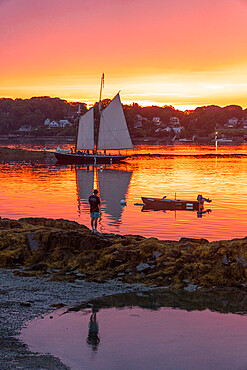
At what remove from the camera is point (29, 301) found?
15.3m

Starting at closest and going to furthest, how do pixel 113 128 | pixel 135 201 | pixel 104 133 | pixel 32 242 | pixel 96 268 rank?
1. pixel 96 268
2. pixel 32 242
3. pixel 135 201
4. pixel 113 128
5. pixel 104 133

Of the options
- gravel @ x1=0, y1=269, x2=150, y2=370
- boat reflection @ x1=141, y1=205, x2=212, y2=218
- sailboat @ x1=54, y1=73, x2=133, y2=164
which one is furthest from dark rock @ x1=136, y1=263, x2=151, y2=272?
sailboat @ x1=54, y1=73, x2=133, y2=164

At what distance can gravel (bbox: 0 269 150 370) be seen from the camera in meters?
11.2

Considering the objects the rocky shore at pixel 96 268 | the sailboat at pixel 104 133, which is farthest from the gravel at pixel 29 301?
the sailboat at pixel 104 133

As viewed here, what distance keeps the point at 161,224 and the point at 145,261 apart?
15332 millimetres

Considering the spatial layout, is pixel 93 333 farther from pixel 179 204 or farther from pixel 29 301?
pixel 179 204

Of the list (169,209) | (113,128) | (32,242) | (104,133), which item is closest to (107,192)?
(169,209)

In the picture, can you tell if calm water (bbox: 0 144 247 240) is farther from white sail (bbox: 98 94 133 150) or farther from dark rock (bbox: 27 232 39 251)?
white sail (bbox: 98 94 133 150)

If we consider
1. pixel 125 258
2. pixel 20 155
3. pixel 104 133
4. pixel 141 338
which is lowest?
pixel 141 338

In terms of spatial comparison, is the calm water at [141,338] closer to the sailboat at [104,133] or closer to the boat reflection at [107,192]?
the boat reflection at [107,192]

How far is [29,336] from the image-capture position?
41.6 feet

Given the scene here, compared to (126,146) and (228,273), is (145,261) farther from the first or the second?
(126,146)

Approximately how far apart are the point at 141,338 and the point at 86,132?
93.5m

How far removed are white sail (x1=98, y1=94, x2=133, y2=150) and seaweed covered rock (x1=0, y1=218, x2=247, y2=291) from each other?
8196 centimetres
